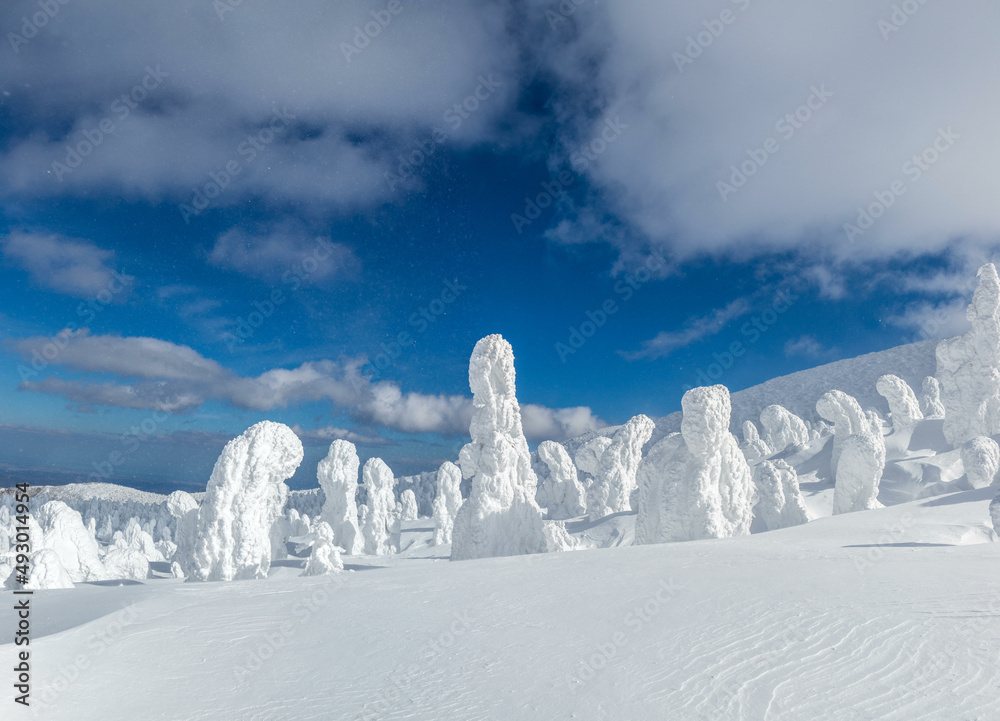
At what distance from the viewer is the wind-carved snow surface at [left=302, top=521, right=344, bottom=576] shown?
21.4m

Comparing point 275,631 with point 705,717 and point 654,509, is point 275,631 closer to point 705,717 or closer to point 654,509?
point 705,717

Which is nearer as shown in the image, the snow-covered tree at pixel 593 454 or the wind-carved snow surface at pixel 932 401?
the snow-covered tree at pixel 593 454

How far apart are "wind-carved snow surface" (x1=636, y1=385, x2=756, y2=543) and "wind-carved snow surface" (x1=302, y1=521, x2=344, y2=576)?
12.1 m

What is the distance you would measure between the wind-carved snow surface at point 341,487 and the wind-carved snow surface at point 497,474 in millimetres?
21070

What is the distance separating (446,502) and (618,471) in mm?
19995

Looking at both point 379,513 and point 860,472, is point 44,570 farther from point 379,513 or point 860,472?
point 860,472

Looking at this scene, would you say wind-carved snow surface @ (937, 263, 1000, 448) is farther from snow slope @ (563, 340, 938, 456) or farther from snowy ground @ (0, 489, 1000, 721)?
snow slope @ (563, 340, 938, 456)

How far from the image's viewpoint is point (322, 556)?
70.9 ft

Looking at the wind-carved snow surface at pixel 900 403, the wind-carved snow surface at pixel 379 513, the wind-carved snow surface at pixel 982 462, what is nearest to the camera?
the wind-carved snow surface at pixel 982 462

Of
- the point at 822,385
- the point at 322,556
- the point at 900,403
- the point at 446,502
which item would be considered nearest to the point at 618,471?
the point at 446,502

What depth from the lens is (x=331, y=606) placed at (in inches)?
369

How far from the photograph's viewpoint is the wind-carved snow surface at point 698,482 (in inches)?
700

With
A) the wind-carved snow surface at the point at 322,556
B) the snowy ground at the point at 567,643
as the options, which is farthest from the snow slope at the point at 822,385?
the snowy ground at the point at 567,643

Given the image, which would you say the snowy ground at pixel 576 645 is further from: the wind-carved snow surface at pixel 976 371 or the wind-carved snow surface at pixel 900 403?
the wind-carved snow surface at pixel 900 403
